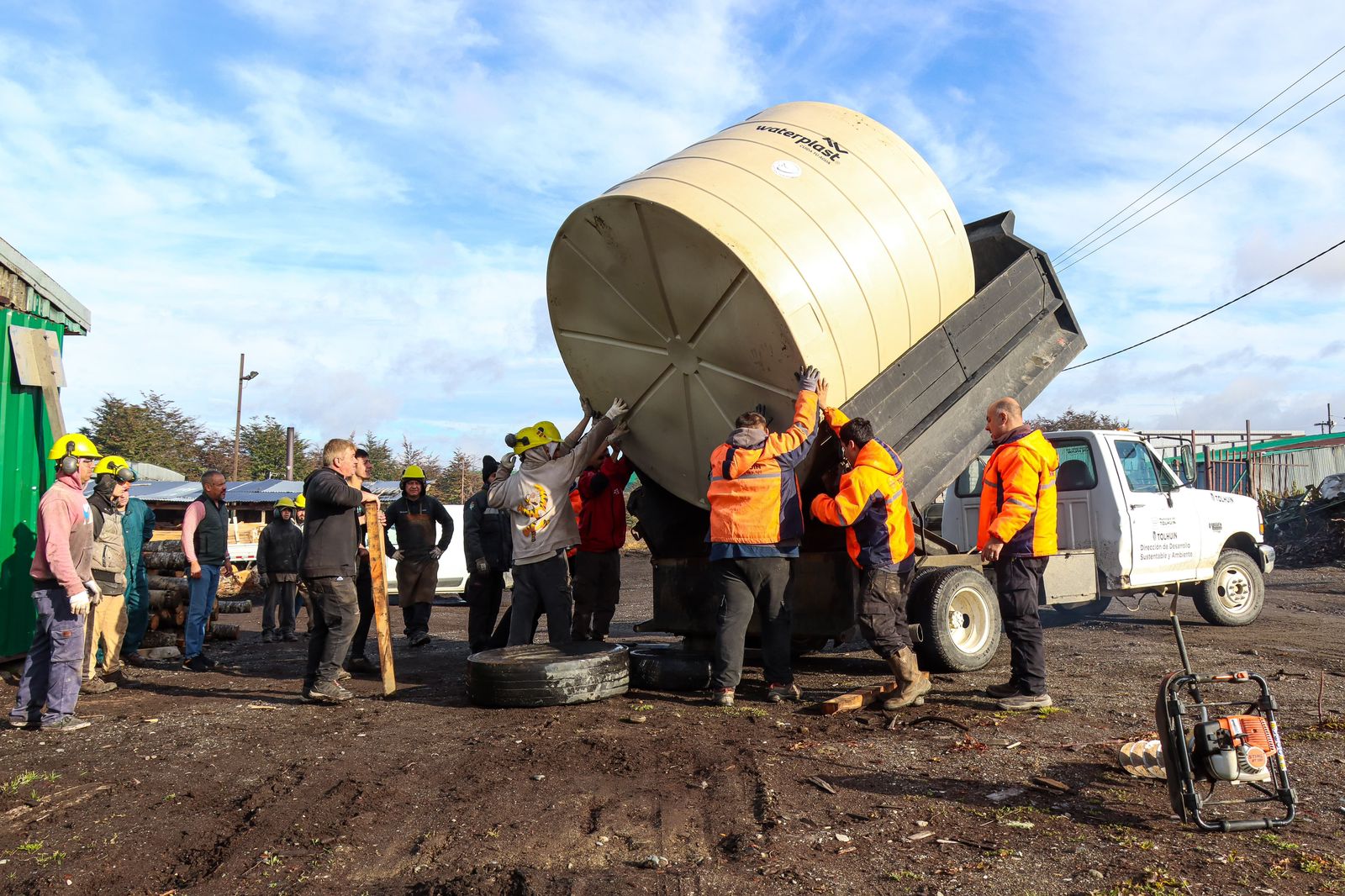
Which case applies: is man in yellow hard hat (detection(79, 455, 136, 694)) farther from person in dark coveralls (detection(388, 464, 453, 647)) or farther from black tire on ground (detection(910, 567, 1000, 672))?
black tire on ground (detection(910, 567, 1000, 672))

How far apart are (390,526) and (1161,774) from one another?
729 cm

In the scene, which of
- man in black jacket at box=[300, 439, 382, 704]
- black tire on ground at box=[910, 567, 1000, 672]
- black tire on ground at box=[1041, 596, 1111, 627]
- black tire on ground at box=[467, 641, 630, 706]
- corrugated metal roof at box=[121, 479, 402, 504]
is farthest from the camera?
corrugated metal roof at box=[121, 479, 402, 504]

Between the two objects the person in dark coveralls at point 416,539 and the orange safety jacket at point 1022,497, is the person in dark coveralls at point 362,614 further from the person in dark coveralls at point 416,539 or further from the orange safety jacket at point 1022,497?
the orange safety jacket at point 1022,497

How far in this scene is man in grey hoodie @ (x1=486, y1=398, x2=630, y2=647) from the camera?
6.54 m

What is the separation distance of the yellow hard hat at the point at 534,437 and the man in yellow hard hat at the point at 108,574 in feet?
10.1

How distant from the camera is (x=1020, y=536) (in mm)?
5707

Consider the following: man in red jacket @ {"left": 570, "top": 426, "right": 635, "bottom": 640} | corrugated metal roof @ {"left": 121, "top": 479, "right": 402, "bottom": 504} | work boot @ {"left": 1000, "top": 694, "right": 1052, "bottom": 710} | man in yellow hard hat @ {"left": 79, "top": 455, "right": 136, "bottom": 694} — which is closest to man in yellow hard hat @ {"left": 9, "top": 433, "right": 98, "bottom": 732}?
man in yellow hard hat @ {"left": 79, "top": 455, "right": 136, "bottom": 694}

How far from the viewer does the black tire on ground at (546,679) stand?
578 centimetres

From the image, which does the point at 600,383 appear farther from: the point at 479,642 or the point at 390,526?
the point at 390,526

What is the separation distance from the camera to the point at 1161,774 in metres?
3.92

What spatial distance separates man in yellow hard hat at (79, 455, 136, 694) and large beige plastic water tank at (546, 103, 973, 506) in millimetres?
3819

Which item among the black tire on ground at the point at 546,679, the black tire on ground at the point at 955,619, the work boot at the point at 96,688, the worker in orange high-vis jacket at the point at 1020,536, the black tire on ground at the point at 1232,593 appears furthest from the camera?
the black tire on ground at the point at 1232,593

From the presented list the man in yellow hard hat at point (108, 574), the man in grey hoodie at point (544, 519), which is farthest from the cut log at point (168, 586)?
the man in grey hoodie at point (544, 519)

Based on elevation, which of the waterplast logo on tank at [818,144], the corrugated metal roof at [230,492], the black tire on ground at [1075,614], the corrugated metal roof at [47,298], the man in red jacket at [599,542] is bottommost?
the black tire on ground at [1075,614]
